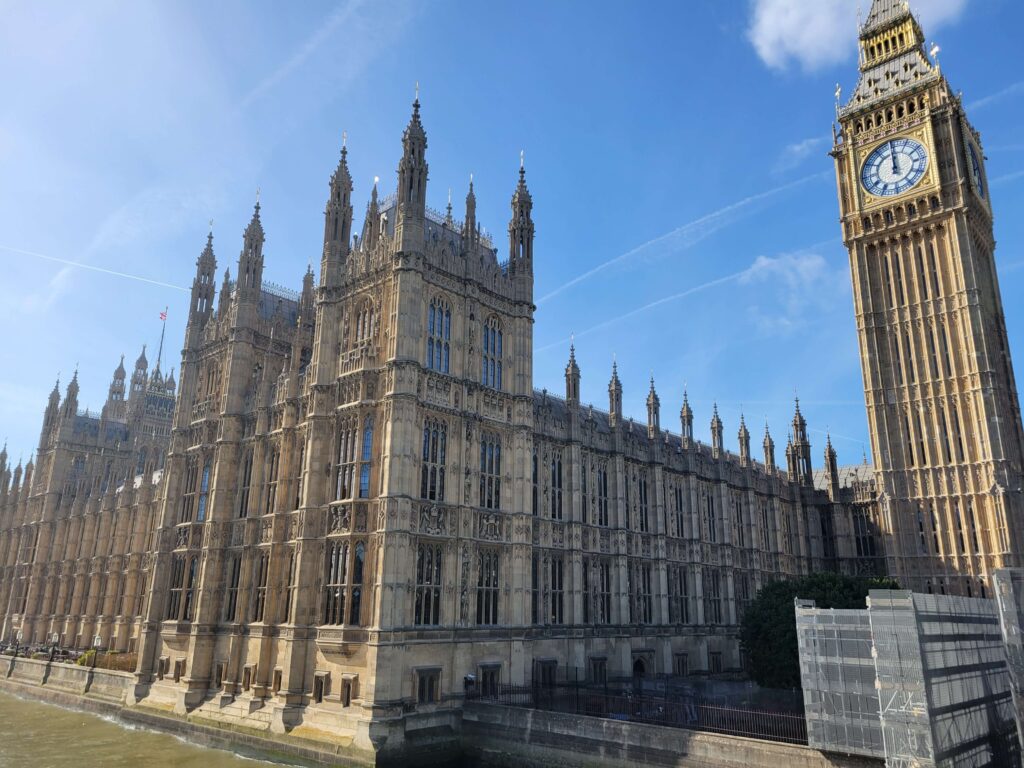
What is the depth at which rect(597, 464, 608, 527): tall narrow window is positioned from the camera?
4906 centimetres

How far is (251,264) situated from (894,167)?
5947 cm

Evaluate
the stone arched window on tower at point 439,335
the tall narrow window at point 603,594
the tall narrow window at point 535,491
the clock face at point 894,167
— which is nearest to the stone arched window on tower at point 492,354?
the stone arched window on tower at point 439,335

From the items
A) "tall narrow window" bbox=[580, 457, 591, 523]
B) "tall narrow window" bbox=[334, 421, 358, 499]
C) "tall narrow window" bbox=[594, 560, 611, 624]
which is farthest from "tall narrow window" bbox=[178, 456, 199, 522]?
"tall narrow window" bbox=[594, 560, 611, 624]

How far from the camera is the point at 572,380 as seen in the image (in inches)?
1928

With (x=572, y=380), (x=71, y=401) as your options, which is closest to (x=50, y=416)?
(x=71, y=401)

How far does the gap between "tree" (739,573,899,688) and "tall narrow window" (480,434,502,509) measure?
59.0 ft

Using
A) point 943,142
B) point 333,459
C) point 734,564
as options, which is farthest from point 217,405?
point 943,142

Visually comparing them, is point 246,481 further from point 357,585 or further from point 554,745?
point 554,745

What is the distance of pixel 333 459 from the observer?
39938mm

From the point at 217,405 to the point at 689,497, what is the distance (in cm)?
3552

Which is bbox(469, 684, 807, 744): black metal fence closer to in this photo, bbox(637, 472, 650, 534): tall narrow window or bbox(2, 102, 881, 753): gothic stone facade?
bbox(2, 102, 881, 753): gothic stone facade

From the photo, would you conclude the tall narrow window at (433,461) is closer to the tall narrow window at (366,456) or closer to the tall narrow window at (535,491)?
the tall narrow window at (366,456)

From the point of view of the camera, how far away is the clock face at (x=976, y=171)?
68.3 metres

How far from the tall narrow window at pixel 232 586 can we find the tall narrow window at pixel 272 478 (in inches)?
153
